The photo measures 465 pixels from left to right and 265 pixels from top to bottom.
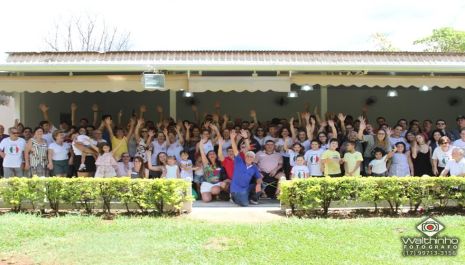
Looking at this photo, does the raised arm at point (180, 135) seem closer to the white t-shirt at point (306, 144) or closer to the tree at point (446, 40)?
the white t-shirt at point (306, 144)

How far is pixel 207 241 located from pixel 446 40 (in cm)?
3326

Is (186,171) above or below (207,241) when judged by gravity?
above

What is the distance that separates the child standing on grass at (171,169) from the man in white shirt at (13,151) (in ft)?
8.86

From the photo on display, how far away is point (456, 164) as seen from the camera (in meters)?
8.66

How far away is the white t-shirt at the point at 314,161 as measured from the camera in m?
9.02

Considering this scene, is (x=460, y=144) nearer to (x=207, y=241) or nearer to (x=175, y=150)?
(x=175, y=150)

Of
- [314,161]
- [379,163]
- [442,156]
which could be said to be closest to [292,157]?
[314,161]

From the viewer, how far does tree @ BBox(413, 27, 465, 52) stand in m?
34.5

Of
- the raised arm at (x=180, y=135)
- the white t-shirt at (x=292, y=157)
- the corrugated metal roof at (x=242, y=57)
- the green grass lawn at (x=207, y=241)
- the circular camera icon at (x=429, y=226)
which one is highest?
the corrugated metal roof at (x=242, y=57)

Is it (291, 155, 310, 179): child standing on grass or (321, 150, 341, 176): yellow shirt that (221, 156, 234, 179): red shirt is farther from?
(321, 150, 341, 176): yellow shirt

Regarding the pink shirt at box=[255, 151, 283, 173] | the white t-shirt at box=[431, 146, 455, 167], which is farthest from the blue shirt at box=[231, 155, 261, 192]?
the white t-shirt at box=[431, 146, 455, 167]

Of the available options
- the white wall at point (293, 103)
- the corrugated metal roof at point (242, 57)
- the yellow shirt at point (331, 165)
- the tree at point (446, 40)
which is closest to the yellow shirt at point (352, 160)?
the yellow shirt at point (331, 165)

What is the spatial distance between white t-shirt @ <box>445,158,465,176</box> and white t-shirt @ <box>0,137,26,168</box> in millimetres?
7575

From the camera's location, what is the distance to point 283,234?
21.8 feet
